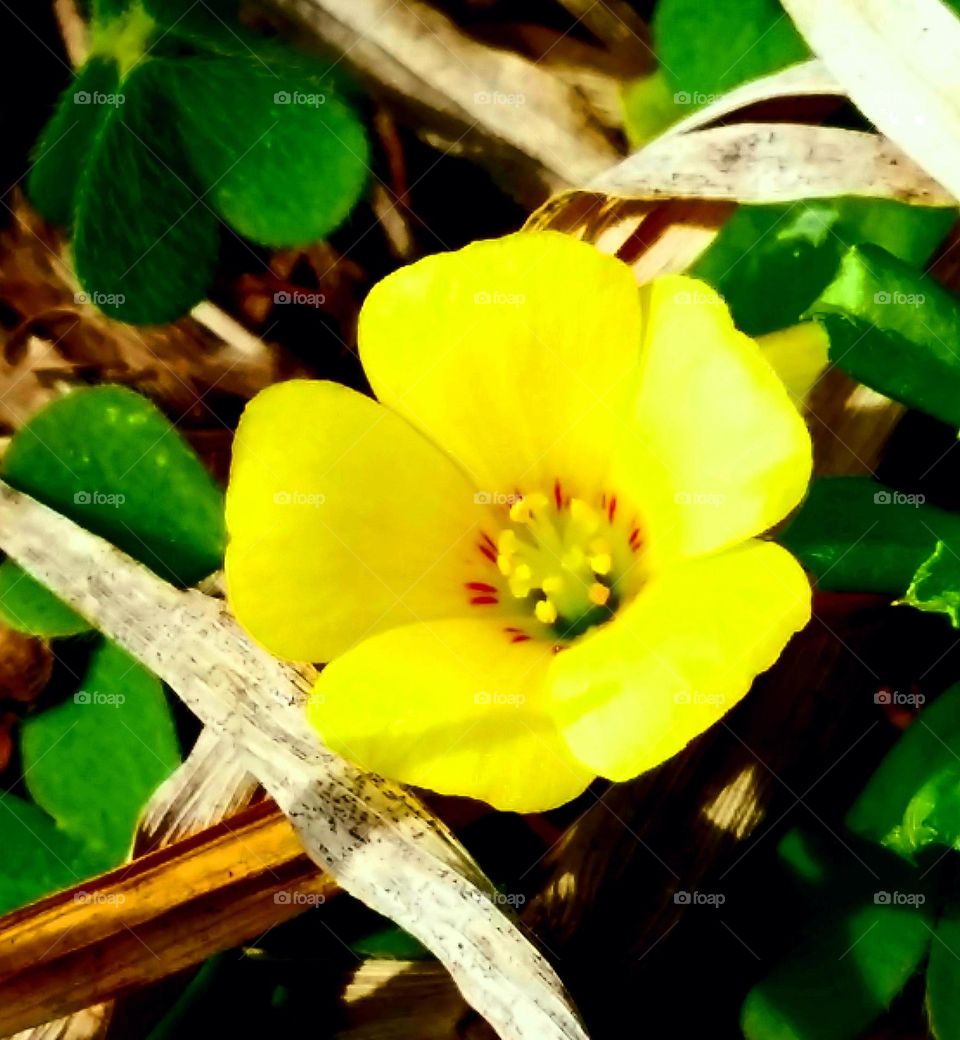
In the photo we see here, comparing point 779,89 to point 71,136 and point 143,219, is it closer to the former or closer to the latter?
point 143,219

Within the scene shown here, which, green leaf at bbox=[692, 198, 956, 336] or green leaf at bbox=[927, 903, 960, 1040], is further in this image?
green leaf at bbox=[692, 198, 956, 336]

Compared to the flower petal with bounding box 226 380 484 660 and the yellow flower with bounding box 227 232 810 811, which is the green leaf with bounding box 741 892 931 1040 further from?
the flower petal with bounding box 226 380 484 660

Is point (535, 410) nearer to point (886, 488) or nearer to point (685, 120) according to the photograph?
point (886, 488)

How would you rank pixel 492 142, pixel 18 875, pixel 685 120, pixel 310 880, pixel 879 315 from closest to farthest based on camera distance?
pixel 879 315
pixel 310 880
pixel 685 120
pixel 18 875
pixel 492 142

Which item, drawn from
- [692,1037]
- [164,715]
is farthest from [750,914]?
[164,715]

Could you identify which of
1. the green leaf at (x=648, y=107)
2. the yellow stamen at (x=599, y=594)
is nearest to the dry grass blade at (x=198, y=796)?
the yellow stamen at (x=599, y=594)

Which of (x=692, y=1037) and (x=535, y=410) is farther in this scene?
(x=692, y=1037)

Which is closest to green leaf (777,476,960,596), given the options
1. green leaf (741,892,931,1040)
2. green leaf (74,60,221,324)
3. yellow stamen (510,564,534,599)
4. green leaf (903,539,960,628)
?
green leaf (903,539,960,628)
